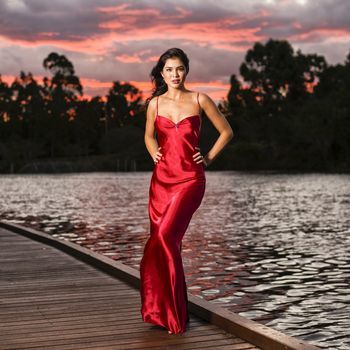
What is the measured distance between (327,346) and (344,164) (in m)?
79.5

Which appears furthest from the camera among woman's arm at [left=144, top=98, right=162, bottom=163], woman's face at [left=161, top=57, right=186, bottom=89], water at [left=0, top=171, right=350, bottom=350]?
water at [left=0, top=171, right=350, bottom=350]

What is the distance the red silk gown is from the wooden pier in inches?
7.9

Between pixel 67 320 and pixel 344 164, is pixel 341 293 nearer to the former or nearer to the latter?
pixel 67 320

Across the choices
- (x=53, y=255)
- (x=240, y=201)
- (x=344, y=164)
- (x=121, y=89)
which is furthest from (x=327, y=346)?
(x=121, y=89)

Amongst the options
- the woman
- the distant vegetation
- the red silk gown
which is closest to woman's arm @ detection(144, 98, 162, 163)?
the woman

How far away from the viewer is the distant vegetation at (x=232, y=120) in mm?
86938

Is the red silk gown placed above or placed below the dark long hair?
below

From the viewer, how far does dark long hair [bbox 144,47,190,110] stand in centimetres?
564

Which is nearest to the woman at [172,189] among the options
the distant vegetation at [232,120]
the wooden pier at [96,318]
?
the wooden pier at [96,318]

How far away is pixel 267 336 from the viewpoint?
5.07 meters

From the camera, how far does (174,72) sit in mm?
5613

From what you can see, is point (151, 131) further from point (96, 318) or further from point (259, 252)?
point (259, 252)

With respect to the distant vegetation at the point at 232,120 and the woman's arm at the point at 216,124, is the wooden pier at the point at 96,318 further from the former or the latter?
the distant vegetation at the point at 232,120

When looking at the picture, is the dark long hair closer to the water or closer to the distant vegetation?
the water
